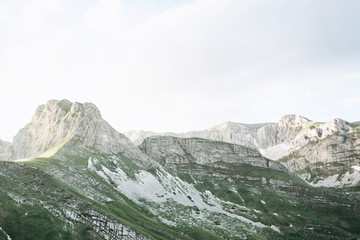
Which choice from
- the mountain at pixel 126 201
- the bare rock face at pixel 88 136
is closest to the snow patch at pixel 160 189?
the mountain at pixel 126 201

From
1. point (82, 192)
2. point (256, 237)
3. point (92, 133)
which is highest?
point (92, 133)

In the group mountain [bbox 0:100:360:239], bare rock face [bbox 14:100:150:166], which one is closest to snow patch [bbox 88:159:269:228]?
mountain [bbox 0:100:360:239]

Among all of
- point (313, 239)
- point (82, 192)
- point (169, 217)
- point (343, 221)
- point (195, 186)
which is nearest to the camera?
point (82, 192)

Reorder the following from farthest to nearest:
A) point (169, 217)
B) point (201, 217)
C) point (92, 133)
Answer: point (92, 133)
point (201, 217)
point (169, 217)

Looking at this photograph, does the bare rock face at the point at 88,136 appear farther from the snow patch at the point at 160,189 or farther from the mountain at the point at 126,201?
the snow patch at the point at 160,189

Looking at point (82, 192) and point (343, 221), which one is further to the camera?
point (343, 221)

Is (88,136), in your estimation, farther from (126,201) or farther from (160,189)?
(126,201)

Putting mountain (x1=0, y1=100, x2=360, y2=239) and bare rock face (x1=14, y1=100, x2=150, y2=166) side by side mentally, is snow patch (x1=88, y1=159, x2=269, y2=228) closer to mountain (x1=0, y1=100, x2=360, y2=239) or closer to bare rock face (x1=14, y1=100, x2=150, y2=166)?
mountain (x1=0, y1=100, x2=360, y2=239)

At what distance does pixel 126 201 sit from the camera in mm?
117312

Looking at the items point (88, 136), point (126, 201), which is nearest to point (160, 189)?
point (126, 201)

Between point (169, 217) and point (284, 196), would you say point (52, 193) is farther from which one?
point (284, 196)

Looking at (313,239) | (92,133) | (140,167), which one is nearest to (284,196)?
(313,239)

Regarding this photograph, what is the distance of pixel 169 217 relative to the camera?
4604 inches

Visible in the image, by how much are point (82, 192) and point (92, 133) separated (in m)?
84.5
